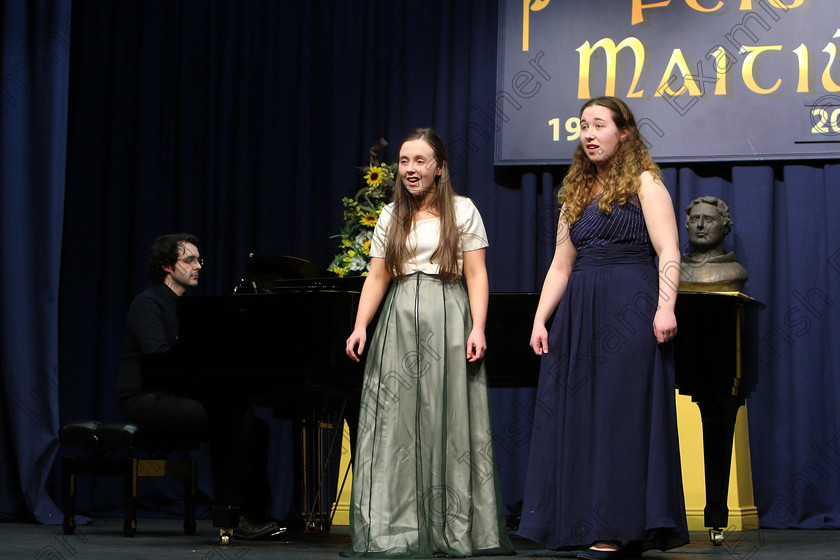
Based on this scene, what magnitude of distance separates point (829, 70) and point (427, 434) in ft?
11.2

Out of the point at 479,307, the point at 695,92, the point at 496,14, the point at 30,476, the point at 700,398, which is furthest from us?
the point at 496,14

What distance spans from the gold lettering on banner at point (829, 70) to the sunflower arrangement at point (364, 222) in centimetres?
232

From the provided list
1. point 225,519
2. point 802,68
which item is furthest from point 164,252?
point 802,68

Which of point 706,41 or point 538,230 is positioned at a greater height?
point 706,41

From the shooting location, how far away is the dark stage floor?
11.2 feet

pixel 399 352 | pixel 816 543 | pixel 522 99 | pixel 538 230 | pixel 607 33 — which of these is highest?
pixel 607 33

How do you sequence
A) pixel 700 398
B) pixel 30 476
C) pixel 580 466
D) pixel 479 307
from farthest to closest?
pixel 30 476 < pixel 700 398 < pixel 479 307 < pixel 580 466

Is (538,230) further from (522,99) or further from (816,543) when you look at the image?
(816,543)

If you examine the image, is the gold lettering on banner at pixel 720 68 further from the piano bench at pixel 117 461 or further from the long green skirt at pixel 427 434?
the piano bench at pixel 117 461

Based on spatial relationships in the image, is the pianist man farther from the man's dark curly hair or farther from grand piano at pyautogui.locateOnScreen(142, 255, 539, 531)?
grand piano at pyautogui.locateOnScreen(142, 255, 539, 531)

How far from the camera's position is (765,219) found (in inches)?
214

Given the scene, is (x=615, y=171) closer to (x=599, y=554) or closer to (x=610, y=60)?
(x=599, y=554)

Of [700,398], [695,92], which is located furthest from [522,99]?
[700,398]

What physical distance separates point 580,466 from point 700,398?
3.76ft
